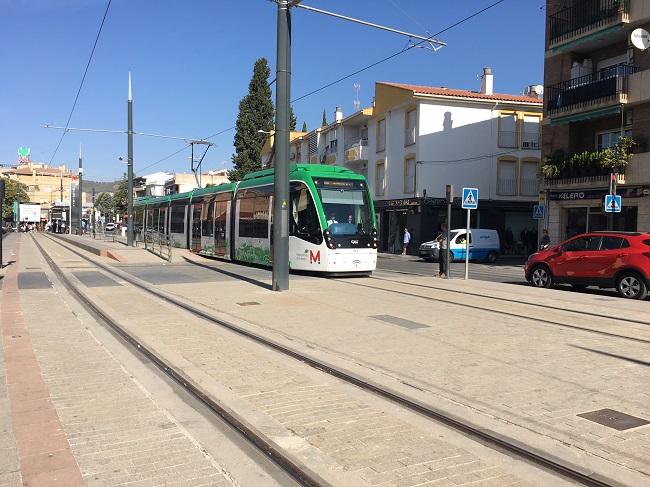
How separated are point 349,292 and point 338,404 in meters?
8.31

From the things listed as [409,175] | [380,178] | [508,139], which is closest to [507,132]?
[508,139]

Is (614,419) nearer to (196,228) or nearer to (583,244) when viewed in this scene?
(583,244)

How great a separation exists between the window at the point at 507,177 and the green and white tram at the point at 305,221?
812 inches

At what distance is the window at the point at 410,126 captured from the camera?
1448 inches

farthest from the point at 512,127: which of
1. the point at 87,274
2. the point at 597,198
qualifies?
the point at 87,274

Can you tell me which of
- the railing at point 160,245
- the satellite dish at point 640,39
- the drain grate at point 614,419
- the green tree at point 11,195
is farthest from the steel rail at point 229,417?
the green tree at point 11,195

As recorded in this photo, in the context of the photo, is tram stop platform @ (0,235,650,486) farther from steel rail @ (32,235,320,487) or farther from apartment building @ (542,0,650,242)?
apartment building @ (542,0,650,242)

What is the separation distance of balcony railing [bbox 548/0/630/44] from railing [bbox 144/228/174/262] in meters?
20.1

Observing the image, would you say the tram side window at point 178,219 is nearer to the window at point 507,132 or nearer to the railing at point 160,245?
the railing at point 160,245

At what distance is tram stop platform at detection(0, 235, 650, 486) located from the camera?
3.93m

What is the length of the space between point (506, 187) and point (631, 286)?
2445 cm

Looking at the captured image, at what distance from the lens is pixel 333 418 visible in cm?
479

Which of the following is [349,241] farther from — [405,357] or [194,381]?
[194,381]

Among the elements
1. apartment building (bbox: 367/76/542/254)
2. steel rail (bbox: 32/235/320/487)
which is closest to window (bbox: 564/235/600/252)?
steel rail (bbox: 32/235/320/487)
